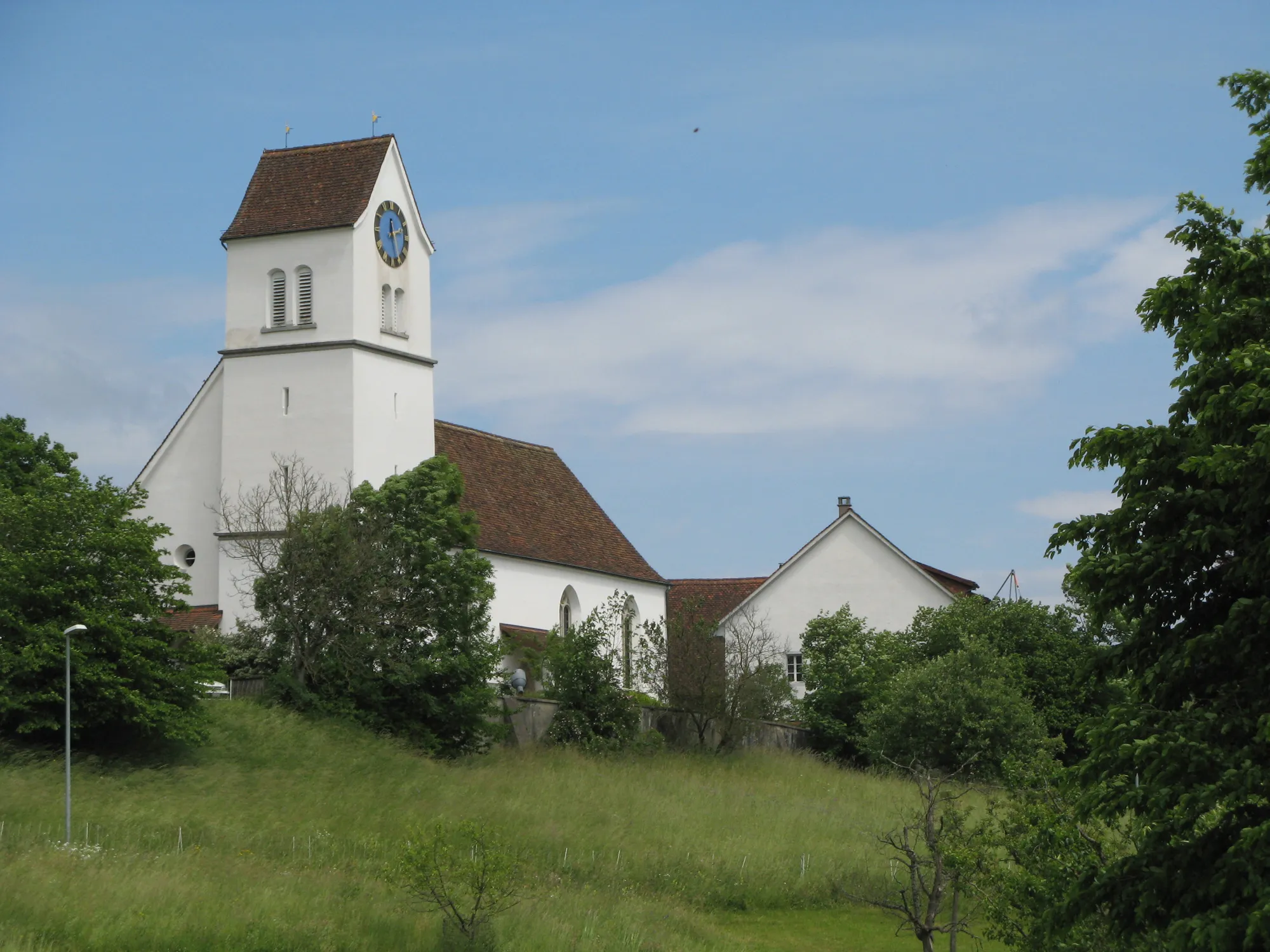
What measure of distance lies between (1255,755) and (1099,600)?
1989mm

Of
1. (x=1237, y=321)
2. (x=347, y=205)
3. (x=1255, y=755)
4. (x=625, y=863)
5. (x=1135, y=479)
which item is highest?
(x=347, y=205)

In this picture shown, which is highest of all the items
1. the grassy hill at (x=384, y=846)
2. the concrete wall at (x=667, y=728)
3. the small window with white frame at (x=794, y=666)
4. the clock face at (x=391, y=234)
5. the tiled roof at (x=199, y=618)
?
the clock face at (x=391, y=234)

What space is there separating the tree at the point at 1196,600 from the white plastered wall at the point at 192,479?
3540 cm

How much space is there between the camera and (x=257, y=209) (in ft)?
157

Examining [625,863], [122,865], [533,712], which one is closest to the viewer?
[122,865]

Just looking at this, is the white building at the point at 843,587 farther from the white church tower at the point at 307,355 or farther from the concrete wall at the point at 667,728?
the white church tower at the point at 307,355

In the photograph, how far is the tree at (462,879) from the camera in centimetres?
2370

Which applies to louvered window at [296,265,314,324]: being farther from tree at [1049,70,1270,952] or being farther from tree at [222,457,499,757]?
tree at [1049,70,1270,952]

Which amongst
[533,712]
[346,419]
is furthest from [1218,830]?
[346,419]

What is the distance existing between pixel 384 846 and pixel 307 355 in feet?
67.3

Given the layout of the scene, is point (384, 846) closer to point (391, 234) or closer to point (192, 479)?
point (192, 479)

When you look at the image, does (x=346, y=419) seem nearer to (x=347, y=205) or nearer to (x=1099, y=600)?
(x=347, y=205)

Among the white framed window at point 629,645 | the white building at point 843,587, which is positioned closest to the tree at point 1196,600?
the white framed window at point 629,645

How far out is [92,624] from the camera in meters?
33.4
